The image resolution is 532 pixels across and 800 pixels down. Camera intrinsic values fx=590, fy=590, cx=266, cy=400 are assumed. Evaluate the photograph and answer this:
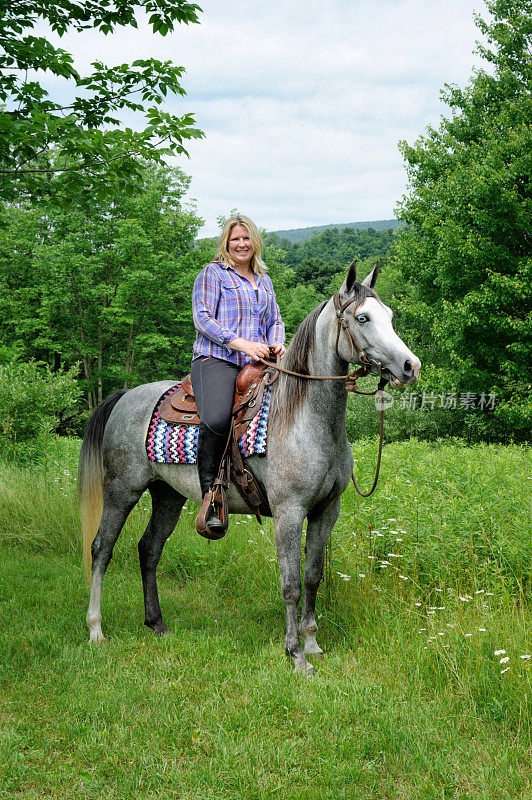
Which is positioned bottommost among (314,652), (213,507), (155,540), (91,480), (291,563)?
(314,652)

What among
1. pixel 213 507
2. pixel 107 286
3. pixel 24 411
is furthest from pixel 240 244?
pixel 107 286

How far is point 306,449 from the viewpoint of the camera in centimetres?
390

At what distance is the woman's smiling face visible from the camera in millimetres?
4352

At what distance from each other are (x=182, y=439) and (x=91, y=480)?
44.9 inches

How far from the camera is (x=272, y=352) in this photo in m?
4.44

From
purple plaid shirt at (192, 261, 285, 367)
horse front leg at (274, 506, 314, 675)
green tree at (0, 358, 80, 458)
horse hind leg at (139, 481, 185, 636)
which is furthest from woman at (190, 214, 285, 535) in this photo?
green tree at (0, 358, 80, 458)

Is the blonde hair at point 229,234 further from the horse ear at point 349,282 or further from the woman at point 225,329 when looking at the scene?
the horse ear at point 349,282

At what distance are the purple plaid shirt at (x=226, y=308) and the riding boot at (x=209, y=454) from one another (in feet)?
1.92

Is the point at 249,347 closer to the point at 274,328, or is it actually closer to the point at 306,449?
the point at 274,328

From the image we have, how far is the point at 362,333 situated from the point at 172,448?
182cm

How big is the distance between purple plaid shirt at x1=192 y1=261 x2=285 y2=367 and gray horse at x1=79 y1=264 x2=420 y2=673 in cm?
44

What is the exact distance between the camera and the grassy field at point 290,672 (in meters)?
2.92

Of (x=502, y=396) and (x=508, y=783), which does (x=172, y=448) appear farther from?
(x=502, y=396)

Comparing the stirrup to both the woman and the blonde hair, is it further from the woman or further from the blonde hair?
the blonde hair
